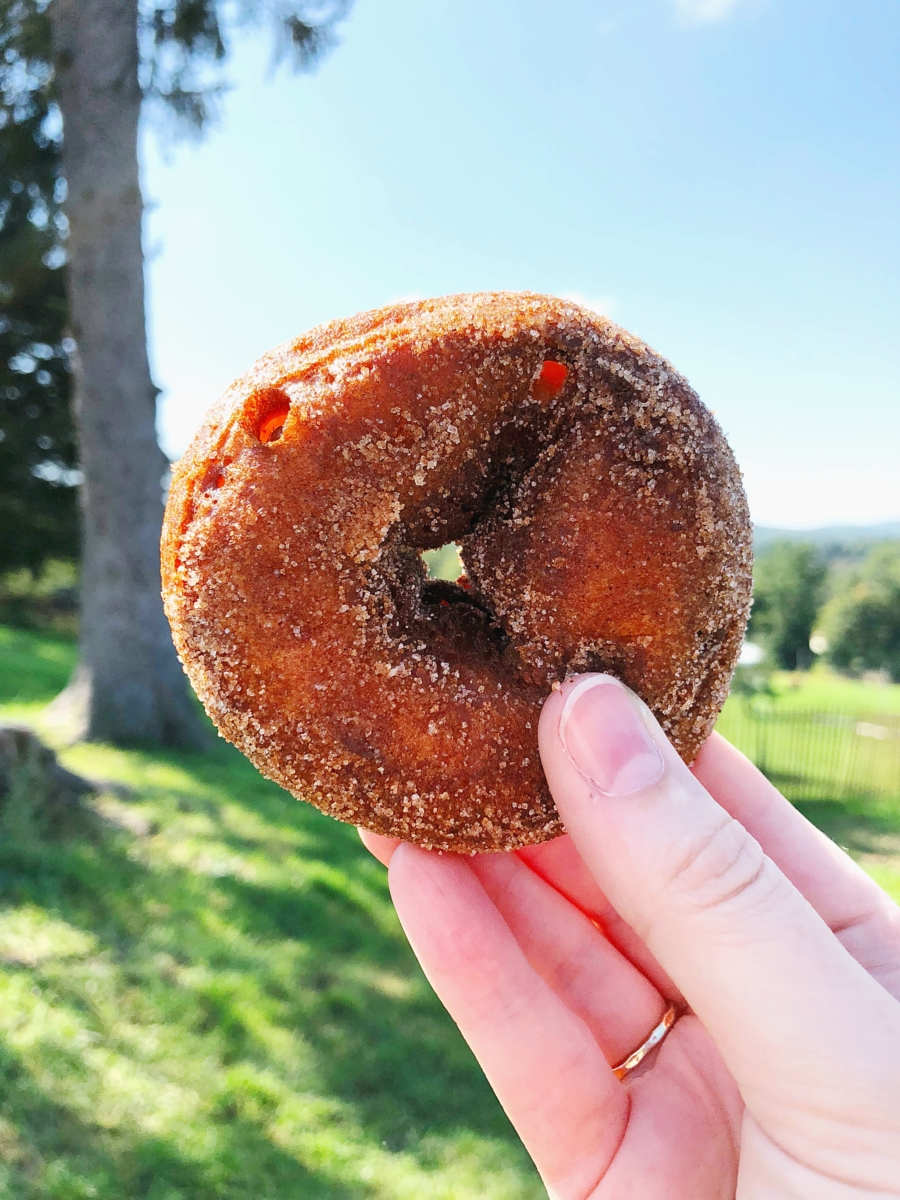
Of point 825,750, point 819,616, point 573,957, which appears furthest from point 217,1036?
point 819,616

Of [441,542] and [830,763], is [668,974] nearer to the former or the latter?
[441,542]

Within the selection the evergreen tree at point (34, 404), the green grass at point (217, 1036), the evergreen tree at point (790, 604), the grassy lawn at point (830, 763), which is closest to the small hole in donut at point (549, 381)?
the green grass at point (217, 1036)

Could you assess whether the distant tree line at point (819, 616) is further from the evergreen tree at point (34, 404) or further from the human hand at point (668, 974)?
the human hand at point (668, 974)

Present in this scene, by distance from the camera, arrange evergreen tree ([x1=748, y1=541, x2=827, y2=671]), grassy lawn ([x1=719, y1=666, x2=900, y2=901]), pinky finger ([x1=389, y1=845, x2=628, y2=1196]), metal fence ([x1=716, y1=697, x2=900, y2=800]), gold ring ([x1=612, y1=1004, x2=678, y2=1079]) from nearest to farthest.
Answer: pinky finger ([x1=389, y1=845, x2=628, y2=1196]) < gold ring ([x1=612, y1=1004, x2=678, y2=1079]) < grassy lawn ([x1=719, y1=666, x2=900, y2=901]) < metal fence ([x1=716, y1=697, x2=900, y2=800]) < evergreen tree ([x1=748, y1=541, x2=827, y2=671])

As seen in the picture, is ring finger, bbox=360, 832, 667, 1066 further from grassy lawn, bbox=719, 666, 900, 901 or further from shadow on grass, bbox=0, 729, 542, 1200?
grassy lawn, bbox=719, 666, 900, 901

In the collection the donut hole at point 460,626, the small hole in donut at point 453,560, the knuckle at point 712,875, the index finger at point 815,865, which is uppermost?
the small hole in donut at point 453,560

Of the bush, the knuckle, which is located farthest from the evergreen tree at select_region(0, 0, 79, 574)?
the bush

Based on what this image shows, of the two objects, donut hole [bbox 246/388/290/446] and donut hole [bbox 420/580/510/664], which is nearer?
donut hole [bbox 246/388/290/446]
